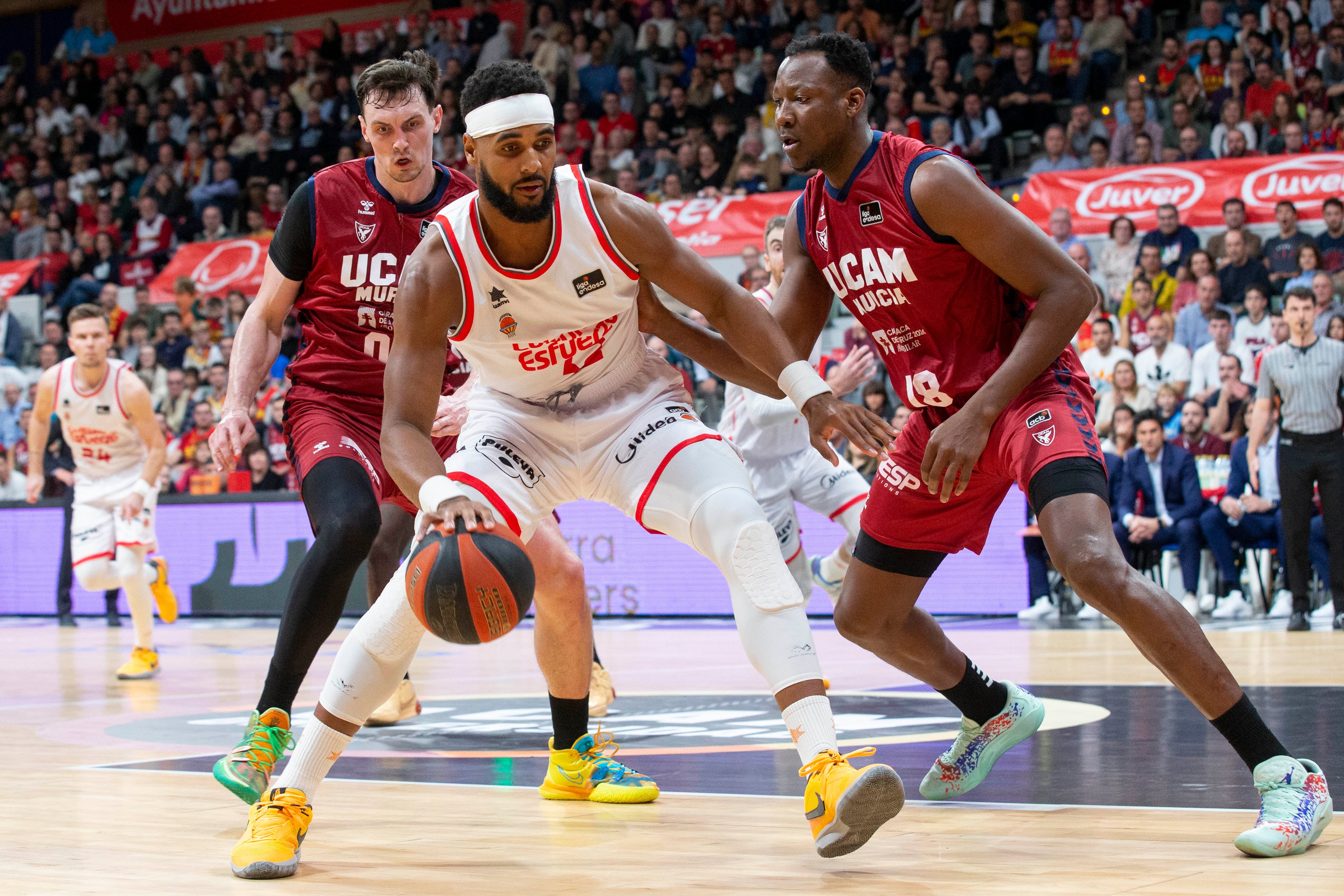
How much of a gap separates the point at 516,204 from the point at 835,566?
3.97m

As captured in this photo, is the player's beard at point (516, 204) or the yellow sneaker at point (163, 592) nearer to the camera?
the player's beard at point (516, 204)

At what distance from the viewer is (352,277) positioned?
16.2ft

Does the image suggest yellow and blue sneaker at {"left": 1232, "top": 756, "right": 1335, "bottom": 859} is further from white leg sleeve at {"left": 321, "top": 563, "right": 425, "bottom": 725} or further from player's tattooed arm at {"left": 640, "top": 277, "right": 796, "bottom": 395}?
white leg sleeve at {"left": 321, "top": 563, "right": 425, "bottom": 725}

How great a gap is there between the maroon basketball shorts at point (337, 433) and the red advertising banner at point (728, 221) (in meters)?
9.26

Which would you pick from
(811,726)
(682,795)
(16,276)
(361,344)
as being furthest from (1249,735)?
(16,276)

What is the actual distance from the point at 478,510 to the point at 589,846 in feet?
2.95

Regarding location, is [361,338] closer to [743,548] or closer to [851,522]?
[743,548]

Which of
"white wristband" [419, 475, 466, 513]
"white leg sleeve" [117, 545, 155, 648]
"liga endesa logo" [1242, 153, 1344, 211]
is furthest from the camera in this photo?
"liga endesa logo" [1242, 153, 1344, 211]

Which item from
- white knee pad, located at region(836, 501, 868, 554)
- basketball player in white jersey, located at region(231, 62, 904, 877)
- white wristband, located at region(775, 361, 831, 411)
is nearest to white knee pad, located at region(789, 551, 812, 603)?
white knee pad, located at region(836, 501, 868, 554)

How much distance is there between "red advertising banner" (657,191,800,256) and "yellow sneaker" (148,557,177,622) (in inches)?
226

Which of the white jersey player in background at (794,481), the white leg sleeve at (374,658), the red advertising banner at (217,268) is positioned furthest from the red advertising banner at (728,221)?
the white leg sleeve at (374,658)

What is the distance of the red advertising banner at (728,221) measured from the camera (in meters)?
14.2

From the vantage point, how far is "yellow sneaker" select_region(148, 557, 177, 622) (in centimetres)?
1075

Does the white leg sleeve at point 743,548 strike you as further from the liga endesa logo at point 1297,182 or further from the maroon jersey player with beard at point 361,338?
the liga endesa logo at point 1297,182
